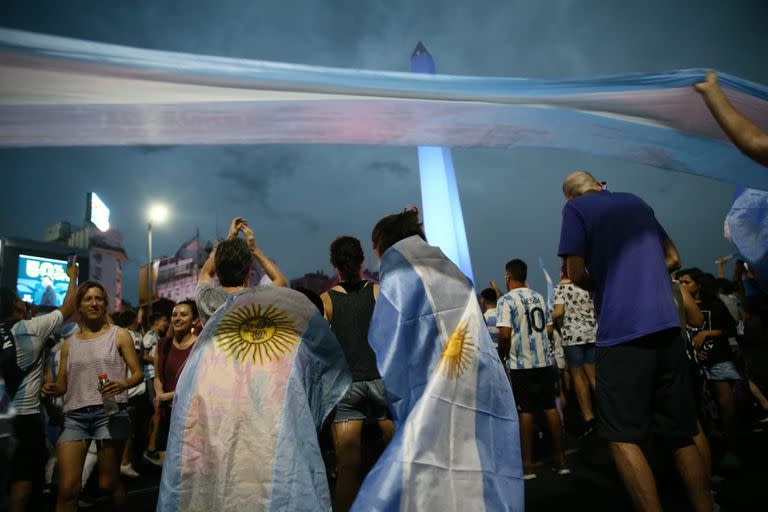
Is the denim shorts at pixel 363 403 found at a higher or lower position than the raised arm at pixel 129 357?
lower

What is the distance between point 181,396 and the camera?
2.37 m

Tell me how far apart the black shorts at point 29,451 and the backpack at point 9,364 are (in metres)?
0.24

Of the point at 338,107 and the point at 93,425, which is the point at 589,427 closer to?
the point at 93,425

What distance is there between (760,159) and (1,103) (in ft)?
10.1

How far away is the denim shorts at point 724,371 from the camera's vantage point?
501cm

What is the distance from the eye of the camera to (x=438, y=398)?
86.3 inches

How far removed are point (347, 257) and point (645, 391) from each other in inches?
79.9

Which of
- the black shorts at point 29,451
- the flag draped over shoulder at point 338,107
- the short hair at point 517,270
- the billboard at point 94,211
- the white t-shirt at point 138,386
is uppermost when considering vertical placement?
the billboard at point 94,211

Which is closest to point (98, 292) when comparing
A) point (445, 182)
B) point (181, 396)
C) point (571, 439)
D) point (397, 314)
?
point (181, 396)

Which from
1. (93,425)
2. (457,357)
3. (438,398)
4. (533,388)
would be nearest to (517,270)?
(533,388)

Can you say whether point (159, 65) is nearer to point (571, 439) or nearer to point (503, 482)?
point (503, 482)

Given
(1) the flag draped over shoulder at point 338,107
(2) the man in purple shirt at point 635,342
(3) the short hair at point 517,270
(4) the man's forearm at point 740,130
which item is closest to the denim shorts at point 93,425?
(1) the flag draped over shoulder at point 338,107

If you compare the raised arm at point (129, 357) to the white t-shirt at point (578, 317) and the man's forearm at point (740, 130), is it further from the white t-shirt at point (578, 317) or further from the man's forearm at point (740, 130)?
the white t-shirt at point (578, 317)

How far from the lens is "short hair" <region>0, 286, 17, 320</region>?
3991 mm
